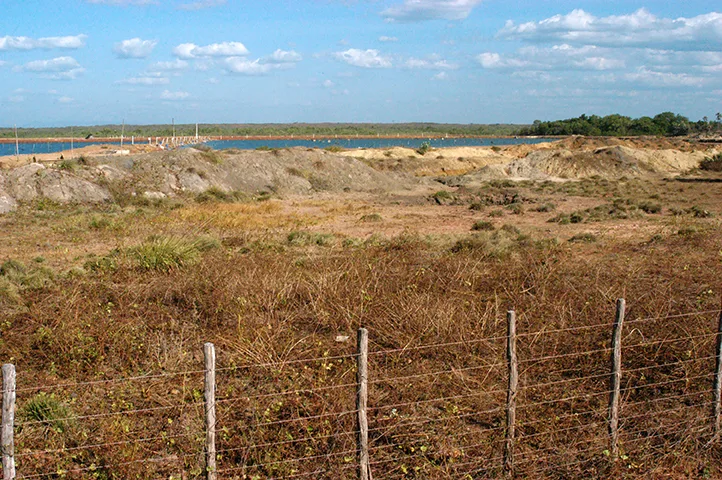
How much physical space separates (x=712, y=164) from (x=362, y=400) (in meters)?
52.3

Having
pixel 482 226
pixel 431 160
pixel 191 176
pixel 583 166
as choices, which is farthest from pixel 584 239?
pixel 431 160

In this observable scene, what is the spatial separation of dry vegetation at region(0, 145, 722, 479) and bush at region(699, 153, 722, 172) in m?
38.6

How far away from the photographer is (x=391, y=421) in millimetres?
6121

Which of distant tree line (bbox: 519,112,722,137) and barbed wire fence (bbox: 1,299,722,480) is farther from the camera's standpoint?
distant tree line (bbox: 519,112,722,137)

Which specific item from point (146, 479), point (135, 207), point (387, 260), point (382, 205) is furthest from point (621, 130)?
point (146, 479)

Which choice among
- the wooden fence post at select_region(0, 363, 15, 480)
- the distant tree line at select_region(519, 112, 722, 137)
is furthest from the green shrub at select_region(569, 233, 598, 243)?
the distant tree line at select_region(519, 112, 722, 137)

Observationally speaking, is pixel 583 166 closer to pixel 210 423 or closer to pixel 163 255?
pixel 163 255

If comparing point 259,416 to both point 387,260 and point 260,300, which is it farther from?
point 387,260

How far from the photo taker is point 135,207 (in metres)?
25.2

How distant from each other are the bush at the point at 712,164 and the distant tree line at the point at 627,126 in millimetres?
66228

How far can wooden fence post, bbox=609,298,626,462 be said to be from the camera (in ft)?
18.5

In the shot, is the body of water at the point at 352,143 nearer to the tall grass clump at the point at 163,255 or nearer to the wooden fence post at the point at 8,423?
the tall grass clump at the point at 163,255

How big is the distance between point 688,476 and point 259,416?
11.6 feet

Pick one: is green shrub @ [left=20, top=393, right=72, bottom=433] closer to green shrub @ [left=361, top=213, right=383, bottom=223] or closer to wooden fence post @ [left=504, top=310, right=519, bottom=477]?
wooden fence post @ [left=504, top=310, right=519, bottom=477]
